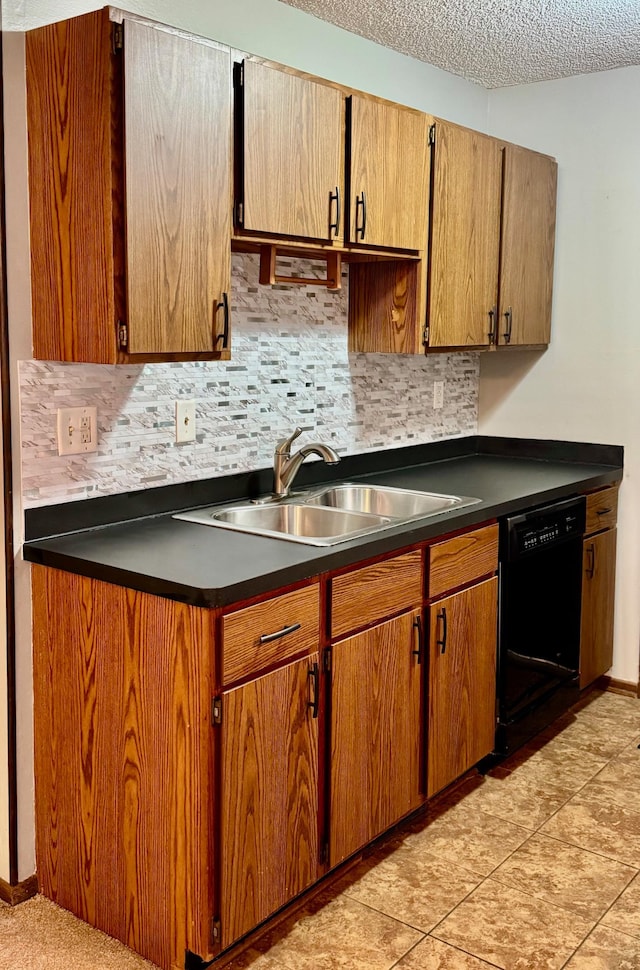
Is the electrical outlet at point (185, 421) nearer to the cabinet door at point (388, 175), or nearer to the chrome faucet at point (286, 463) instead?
the chrome faucet at point (286, 463)

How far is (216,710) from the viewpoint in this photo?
6.48ft

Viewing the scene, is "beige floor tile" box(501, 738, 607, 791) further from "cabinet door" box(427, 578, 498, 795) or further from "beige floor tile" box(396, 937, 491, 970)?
"beige floor tile" box(396, 937, 491, 970)

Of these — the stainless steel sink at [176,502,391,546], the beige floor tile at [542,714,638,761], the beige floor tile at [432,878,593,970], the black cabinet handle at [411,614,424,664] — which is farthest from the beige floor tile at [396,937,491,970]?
the beige floor tile at [542,714,638,761]

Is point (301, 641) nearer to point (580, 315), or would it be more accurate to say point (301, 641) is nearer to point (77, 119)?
point (77, 119)

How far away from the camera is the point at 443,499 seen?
2971 millimetres

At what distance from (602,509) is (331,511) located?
1274 millimetres

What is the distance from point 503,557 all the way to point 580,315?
50.2 inches

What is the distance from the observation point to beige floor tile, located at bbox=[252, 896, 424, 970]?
2.16 metres

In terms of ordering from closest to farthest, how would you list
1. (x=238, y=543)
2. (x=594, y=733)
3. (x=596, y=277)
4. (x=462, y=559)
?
1. (x=238, y=543)
2. (x=462, y=559)
3. (x=594, y=733)
4. (x=596, y=277)

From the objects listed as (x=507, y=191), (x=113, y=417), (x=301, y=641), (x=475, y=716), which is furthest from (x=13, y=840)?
(x=507, y=191)

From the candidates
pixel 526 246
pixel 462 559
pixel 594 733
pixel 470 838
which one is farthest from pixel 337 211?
pixel 594 733

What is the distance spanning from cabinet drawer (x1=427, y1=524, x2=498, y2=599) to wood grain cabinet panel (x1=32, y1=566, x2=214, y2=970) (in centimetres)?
90

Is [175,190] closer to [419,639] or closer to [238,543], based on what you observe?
[238,543]

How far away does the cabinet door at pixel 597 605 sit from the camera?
3.53 meters
